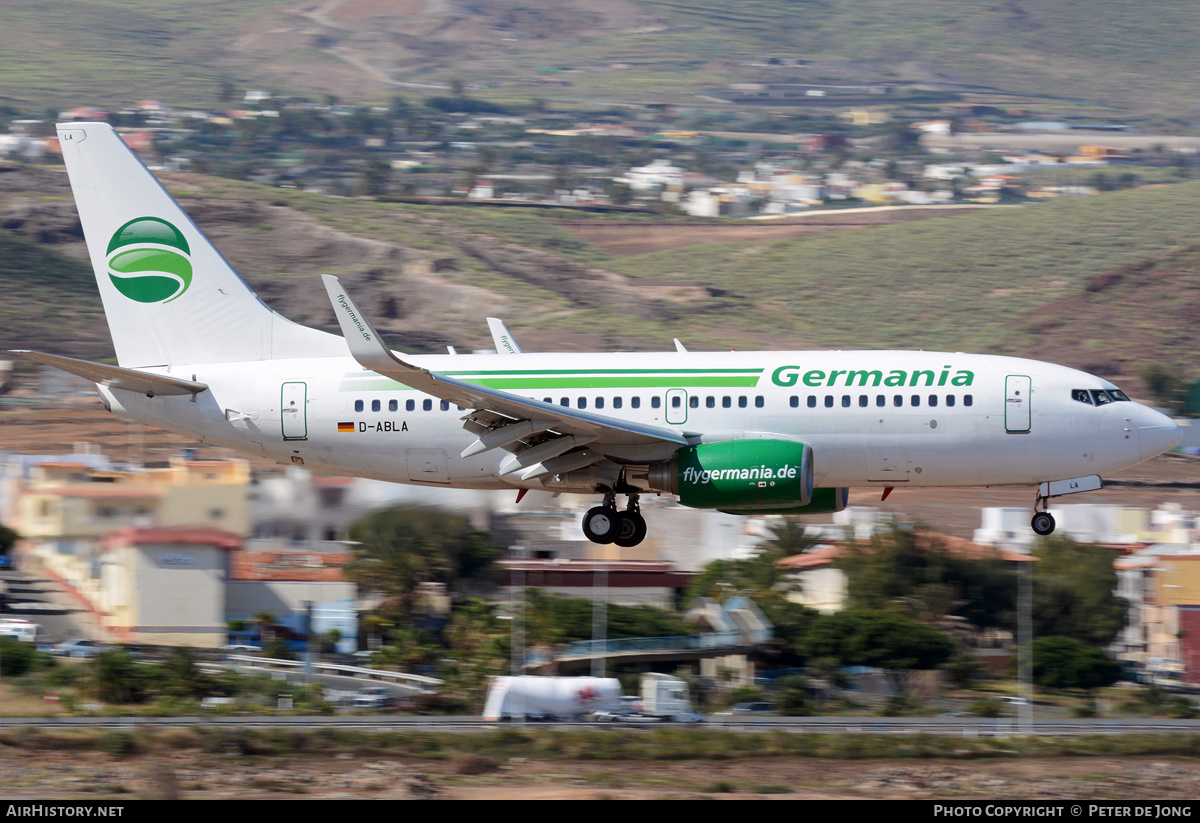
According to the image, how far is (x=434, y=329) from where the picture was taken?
108m

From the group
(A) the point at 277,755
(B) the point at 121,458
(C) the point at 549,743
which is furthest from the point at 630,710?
(B) the point at 121,458

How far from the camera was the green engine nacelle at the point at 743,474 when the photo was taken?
1169 inches

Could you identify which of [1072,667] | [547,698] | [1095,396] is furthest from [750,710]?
[1095,396]

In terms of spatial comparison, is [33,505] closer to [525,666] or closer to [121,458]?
[525,666]

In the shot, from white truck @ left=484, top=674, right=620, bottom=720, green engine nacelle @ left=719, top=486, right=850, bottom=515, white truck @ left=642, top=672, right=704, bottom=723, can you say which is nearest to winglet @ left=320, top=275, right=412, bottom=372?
green engine nacelle @ left=719, top=486, right=850, bottom=515

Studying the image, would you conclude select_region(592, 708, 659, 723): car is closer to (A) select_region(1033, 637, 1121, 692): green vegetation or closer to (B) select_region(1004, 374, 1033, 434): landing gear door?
(B) select_region(1004, 374, 1033, 434): landing gear door

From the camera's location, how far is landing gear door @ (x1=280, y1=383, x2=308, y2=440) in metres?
32.4

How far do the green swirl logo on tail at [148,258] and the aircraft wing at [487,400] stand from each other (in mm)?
6697

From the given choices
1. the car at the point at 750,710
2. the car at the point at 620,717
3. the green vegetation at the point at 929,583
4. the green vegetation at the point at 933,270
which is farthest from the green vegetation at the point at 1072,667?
the green vegetation at the point at 933,270

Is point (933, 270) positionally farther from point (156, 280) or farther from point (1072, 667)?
point (156, 280)

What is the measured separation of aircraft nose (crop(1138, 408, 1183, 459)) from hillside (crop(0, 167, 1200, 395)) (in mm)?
72116
